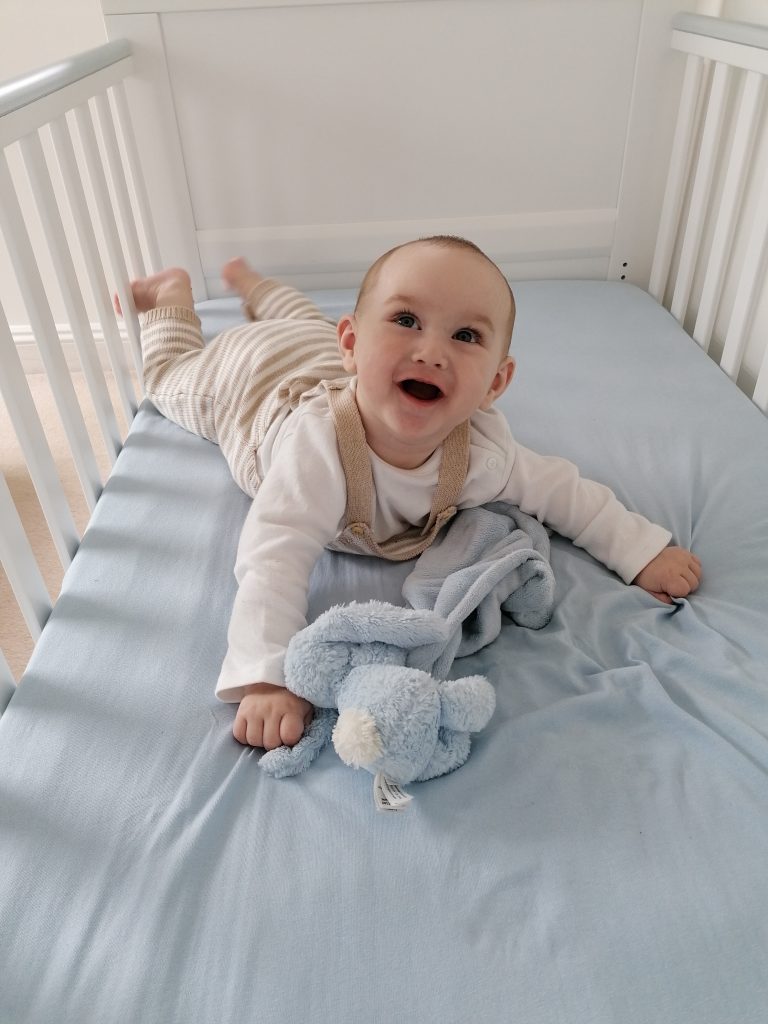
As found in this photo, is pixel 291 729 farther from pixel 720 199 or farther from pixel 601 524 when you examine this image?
pixel 720 199

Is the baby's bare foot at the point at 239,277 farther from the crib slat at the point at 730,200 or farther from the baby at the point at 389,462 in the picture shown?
the crib slat at the point at 730,200

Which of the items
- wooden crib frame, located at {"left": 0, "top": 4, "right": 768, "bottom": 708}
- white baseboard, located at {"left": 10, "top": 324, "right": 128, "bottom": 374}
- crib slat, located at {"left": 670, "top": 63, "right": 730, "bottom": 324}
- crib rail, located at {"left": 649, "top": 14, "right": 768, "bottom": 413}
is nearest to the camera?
wooden crib frame, located at {"left": 0, "top": 4, "right": 768, "bottom": 708}

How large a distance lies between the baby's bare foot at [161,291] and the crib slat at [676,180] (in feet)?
2.89

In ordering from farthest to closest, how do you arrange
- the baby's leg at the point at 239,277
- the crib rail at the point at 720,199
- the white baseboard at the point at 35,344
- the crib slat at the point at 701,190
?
the white baseboard at the point at 35,344 → the baby's leg at the point at 239,277 → the crib slat at the point at 701,190 → the crib rail at the point at 720,199

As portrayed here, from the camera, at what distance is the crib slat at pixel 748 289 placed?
1.09m

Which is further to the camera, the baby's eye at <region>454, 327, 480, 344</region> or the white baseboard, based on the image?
the white baseboard

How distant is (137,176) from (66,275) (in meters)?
0.47

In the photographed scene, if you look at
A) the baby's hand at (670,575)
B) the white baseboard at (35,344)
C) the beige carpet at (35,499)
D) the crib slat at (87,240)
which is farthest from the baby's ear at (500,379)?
the white baseboard at (35,344)

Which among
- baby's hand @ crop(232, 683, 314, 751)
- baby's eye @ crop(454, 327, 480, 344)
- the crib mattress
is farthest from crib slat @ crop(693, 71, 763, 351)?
baby's hand @ crop(232, 683, 314, 751)

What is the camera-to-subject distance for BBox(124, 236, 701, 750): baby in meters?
0.74

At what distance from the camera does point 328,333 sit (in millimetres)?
1153

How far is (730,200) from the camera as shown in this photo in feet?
3.98

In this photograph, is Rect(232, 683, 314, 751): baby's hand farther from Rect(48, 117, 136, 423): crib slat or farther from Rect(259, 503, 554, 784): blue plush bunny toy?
Rect(48, 117, 136, 423): crib slat

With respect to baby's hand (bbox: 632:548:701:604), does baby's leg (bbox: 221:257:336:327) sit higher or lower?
higher
